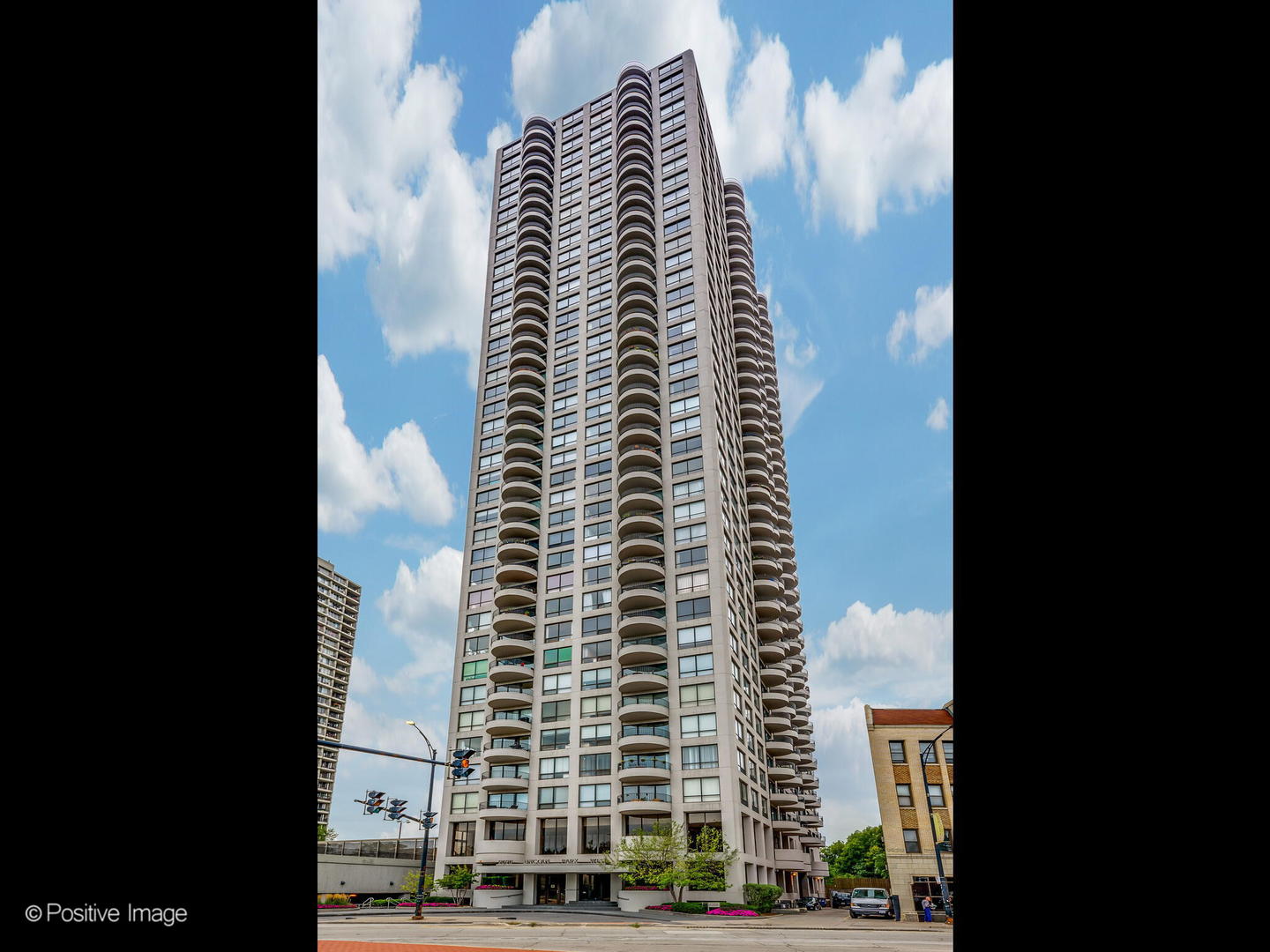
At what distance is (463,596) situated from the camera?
63.1 metres

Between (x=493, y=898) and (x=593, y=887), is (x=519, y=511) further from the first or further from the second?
(x=593, y=887)

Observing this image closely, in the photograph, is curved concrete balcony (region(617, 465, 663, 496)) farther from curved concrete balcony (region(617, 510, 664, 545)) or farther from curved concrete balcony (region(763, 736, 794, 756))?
curved concrete balcony (region(763, 736, 794, 756))

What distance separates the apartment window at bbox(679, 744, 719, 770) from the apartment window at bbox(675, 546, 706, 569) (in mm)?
13212

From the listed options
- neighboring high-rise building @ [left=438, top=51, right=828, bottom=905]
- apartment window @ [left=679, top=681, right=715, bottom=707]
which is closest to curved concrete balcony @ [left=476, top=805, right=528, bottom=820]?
neighboring high-rise building @ [left=438, top=51, right=828, bottom=905]

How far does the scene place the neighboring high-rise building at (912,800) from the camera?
37938 millimetres

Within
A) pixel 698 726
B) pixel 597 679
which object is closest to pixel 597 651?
pixel 597 679

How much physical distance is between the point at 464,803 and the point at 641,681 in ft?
57.1

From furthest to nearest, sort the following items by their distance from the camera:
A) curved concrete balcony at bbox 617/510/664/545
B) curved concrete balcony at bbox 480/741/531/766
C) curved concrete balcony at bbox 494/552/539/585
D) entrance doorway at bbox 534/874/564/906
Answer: curved concrete balcony at bbox 494/552/539/585 → curved concrete balcony at bbox 617/510/664/545 → curved concrete balcony at bbox 480/741/531/766 → entrance doorway at bbox 534/874/564/906

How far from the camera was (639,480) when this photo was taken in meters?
58.3

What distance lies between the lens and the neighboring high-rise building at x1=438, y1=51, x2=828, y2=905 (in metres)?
49.5

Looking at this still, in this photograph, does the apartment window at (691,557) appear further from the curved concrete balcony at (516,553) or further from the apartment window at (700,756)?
the curved concrete balcony at (516,553)
